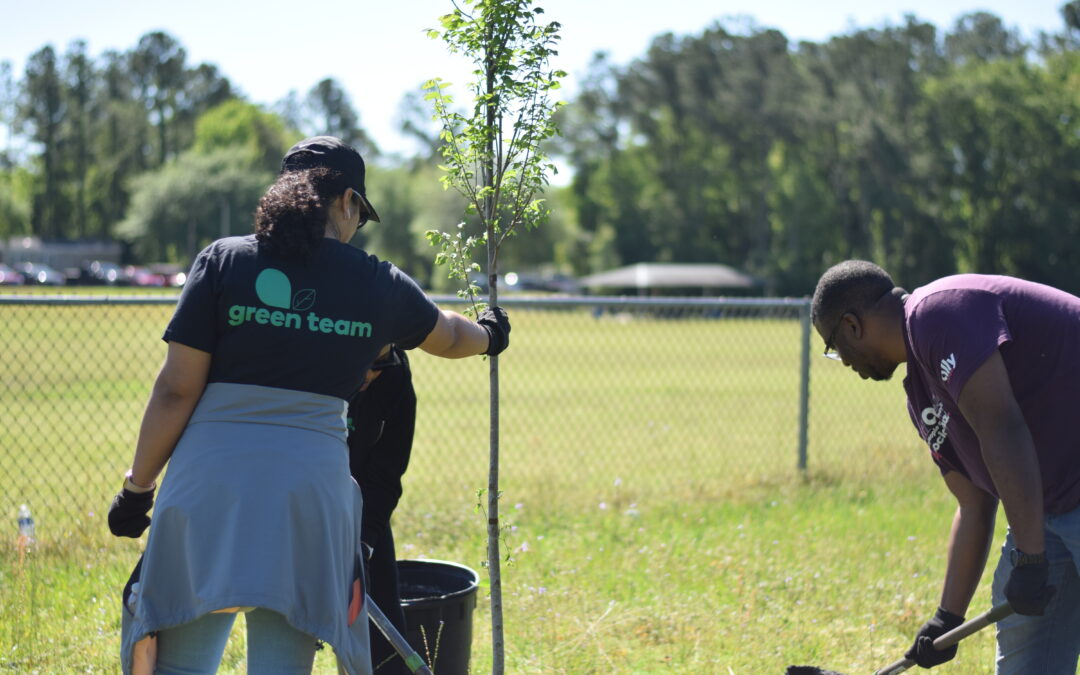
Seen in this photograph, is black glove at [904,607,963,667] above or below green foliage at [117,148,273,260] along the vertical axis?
below

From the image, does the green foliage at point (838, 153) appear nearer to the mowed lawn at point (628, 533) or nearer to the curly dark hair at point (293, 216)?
the mowed lawn at point (628, 533)

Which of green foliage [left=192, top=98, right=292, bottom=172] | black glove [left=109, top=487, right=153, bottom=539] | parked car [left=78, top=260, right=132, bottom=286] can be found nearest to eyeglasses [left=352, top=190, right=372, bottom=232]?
black glove [left=109, top=487, right=153, bottom=539]

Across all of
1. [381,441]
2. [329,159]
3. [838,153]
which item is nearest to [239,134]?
[838,153]

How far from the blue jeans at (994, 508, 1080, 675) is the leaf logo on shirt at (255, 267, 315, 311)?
2131 mm

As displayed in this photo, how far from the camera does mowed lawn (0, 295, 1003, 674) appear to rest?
4.33 metres

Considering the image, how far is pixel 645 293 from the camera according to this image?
54938 millimetres

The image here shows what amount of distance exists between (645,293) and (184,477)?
174 feet

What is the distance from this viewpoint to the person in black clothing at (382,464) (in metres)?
3.17

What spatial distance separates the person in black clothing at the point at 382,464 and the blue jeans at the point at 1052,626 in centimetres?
190

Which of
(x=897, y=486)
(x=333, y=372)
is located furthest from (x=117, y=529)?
(x=897, y=486)

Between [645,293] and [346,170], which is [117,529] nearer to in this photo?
[346,170]

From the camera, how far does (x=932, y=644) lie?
306 cm

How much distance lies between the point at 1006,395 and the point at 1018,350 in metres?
0.21

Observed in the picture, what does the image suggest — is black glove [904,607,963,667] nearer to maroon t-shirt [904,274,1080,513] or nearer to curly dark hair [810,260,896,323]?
maroon t-shirt [904,274,1080,513]
